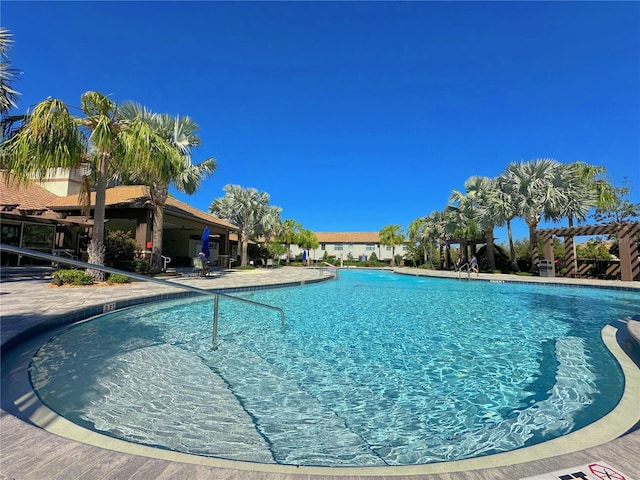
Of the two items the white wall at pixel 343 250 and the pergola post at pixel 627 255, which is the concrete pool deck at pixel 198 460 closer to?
the pergola post at pixel 627 255

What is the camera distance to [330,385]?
143 inches

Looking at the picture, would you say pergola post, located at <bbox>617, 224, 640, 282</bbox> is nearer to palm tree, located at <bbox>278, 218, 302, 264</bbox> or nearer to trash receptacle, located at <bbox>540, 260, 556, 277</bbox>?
trash receptacle, located at <bbox>540, 260, 556, 277</bbox>

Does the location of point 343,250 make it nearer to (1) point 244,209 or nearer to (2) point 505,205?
(1) point 244,209

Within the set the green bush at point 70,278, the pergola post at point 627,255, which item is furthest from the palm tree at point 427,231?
the green bush at point 70,278

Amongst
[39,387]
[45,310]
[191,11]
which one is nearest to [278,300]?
[45,310]

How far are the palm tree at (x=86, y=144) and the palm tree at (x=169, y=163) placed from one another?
4.63 feet

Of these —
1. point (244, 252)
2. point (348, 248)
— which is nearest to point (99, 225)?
point (244, 252)

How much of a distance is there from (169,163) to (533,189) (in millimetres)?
20890

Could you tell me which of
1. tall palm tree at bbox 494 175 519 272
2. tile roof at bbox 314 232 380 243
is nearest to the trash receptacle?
tall palm tree at bbox 494 175 519 272

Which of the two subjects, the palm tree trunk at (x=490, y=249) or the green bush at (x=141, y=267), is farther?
the palm tree trunk at (x=490, y=249)

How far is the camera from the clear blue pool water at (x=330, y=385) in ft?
8.16

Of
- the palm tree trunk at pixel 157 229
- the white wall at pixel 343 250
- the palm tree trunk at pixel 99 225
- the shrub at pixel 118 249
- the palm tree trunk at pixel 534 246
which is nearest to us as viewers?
the palm tree trunk at pixel 99 225

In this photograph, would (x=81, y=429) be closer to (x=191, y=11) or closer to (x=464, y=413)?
(x=464, y=413)

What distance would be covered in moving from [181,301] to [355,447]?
7.69 m
